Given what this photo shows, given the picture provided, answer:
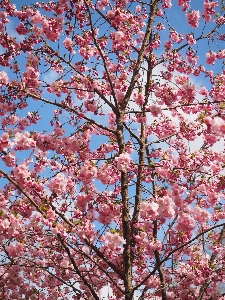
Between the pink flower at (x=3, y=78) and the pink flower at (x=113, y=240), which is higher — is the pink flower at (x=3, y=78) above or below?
above

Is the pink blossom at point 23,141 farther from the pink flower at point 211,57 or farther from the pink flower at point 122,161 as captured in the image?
the pink flower at point 211,57

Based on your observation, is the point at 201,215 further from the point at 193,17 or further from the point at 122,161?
the point at 193,17

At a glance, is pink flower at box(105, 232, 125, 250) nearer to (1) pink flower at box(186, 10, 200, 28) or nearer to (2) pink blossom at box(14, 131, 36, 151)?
(2) pink blossom at box(14, 131, 36, 151)

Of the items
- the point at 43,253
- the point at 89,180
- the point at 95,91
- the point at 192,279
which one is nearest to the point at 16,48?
the point at 95,91

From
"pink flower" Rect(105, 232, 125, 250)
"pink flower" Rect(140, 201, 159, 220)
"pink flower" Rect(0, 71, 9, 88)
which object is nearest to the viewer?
"pink flower" Rect(105, 232, 125, 250)

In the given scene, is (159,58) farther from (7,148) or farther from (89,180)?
(7,148)

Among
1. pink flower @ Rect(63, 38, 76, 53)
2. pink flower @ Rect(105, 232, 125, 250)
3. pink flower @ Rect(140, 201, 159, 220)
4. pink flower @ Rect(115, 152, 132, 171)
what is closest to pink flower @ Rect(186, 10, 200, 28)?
pink flower @ Rect(63, 38, 76, 53)

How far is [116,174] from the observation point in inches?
298

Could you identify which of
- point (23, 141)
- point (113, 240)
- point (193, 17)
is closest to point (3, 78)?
point (23, 141)

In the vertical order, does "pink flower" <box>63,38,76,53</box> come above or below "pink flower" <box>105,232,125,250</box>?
above

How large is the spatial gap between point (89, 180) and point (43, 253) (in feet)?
9.52

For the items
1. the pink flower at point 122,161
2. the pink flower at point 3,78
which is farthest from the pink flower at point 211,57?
the pink flower at point 3,78

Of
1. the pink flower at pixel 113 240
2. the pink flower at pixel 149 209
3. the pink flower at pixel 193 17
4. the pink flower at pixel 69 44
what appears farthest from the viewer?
the pink flower at pixel 193 17

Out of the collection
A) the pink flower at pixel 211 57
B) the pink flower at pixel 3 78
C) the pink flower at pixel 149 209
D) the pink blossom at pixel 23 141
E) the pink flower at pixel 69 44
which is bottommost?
the pink flower at pixel 149 209
